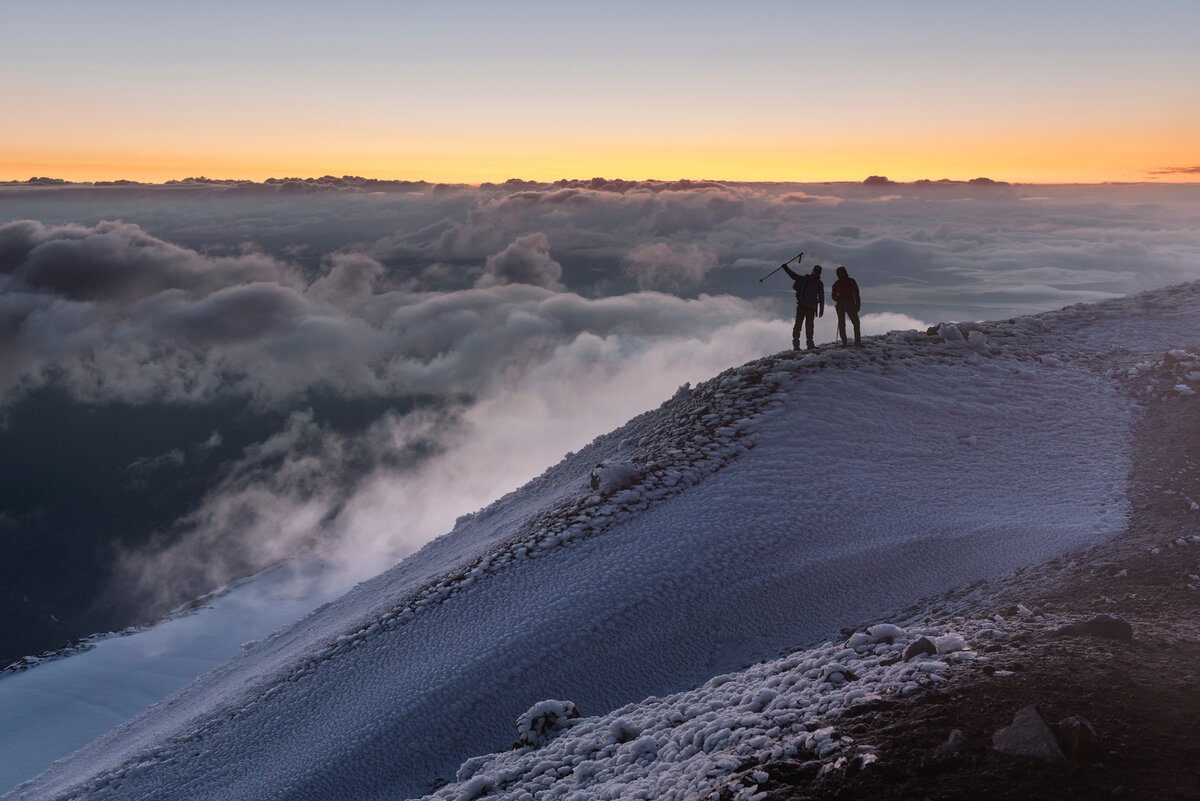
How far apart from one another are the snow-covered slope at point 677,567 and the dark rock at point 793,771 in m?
2.65

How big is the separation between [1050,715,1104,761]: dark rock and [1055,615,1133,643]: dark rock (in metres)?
2.56

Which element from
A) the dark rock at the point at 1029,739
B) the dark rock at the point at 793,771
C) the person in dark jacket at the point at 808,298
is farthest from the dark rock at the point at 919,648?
the person in dark jacket at the point at 808,298

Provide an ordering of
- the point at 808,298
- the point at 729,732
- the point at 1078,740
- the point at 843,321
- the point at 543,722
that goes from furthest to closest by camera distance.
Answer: the point at 808,298 → the point at 843,321 → the point at 543,722 → the point at 729,732 → the point at 1078,740

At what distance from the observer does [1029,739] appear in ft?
17.6

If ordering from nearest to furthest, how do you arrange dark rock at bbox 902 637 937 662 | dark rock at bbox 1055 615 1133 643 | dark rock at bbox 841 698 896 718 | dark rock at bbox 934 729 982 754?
1. dark rock at bbox 934 729 982 754
2. dark rock at bbox 841 698 896 718
3. dark rock at bbox 1055 615 1133 643
4. dark rock at bbox 902 637 937 662

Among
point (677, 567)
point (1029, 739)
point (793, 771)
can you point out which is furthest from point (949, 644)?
point (677, 567)

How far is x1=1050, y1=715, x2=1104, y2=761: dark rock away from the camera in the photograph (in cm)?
524

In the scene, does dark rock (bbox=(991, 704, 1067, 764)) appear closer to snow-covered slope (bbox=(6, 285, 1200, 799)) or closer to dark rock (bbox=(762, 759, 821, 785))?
dark rock (bbox=(762, 759, 821, 785))

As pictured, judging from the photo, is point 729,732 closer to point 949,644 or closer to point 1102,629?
point 949,644

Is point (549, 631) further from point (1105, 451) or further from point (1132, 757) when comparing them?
point (1105, 451)

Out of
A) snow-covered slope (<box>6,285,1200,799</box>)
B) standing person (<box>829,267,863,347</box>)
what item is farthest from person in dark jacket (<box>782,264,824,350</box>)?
snow-covered slope (<box>6,285,1200,799</box>)

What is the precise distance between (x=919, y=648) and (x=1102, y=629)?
179 centimetres

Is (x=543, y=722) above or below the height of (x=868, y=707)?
below

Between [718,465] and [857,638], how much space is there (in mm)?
8255
